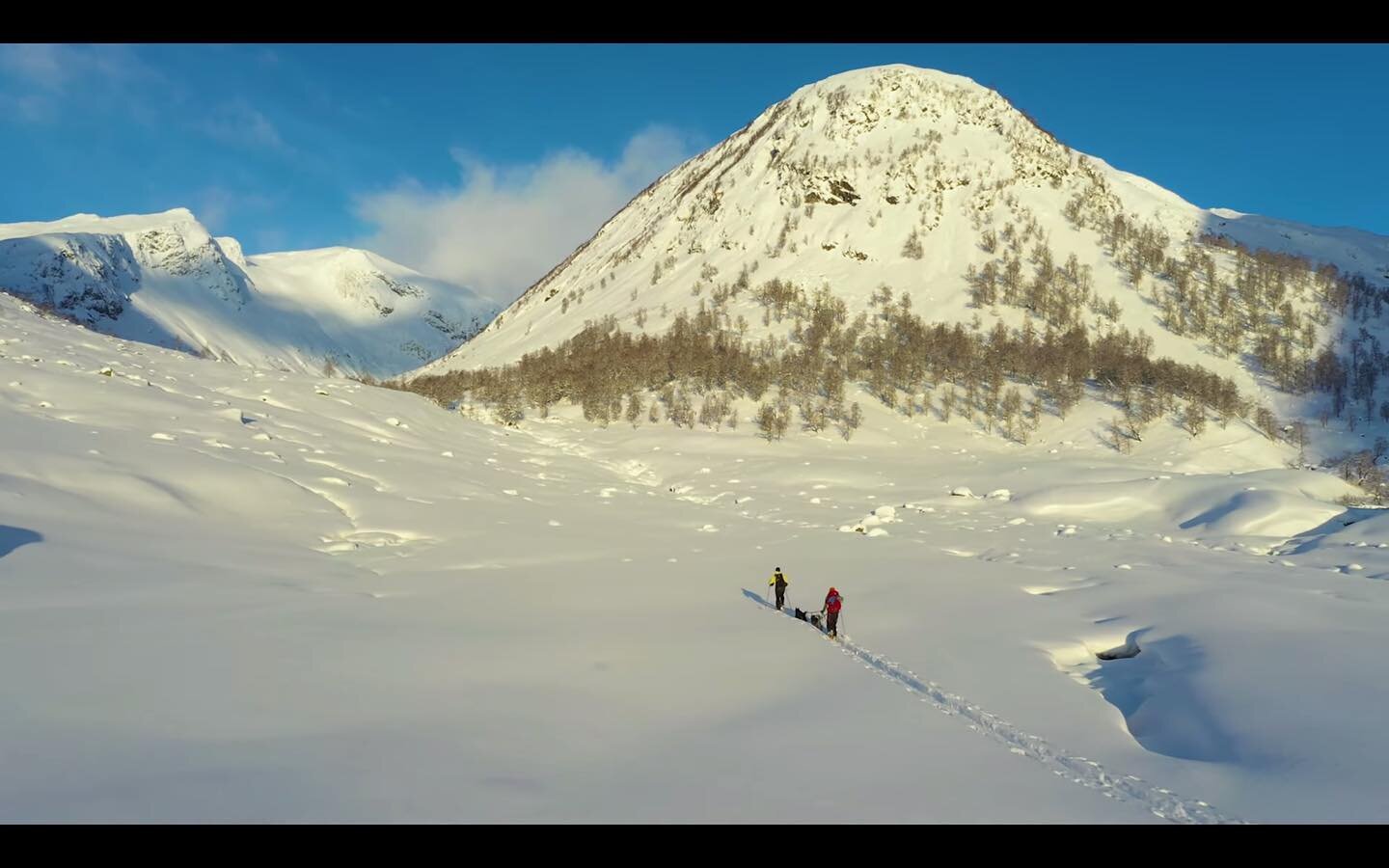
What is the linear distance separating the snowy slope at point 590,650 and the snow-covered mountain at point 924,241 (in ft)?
196

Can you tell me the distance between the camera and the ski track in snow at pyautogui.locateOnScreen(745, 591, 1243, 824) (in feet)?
22.0

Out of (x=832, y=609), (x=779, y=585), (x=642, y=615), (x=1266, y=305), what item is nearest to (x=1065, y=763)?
(x=832, y=609)

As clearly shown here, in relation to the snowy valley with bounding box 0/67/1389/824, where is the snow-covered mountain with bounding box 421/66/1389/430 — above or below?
above

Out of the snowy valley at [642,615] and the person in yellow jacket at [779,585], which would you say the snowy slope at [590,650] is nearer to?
the snowy valley at [642,615]

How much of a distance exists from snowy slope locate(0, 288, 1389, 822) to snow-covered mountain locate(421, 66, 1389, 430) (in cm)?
5968

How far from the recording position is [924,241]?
320 feet

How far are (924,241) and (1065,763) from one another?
9951 cm

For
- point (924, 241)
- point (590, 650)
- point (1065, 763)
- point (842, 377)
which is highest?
point (924, 241)

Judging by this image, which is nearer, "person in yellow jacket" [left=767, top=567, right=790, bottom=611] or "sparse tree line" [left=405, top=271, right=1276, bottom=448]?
"person in yellow jacket" [left=767, top=567, right=790, bottom=611]

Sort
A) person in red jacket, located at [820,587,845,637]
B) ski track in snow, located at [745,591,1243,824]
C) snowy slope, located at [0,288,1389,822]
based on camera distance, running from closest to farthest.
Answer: snowy slope, located at [0,288,1389,822] → ski track in snow, located at [745,591,1243,824] → person in red jacket, located at [820,587,845,637]

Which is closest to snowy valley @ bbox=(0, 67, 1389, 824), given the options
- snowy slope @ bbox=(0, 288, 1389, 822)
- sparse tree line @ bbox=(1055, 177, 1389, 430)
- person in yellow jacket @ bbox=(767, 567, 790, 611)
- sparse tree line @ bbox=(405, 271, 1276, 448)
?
snowy slope @ bbox=(0, 288, 1389, 822)

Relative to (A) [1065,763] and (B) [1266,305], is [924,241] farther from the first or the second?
(A) [1065,763]

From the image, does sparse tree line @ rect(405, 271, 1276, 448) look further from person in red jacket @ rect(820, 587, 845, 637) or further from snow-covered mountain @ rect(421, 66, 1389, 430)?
person in red jacket @ rect(820, 587, 845, 637)
